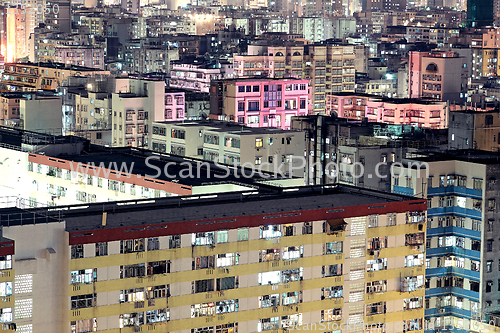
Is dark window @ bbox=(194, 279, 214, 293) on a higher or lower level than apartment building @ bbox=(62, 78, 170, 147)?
lower

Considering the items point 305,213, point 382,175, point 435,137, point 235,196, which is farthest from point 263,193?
point 435,137

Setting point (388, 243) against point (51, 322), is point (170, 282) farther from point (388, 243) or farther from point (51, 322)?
point (388, 243)

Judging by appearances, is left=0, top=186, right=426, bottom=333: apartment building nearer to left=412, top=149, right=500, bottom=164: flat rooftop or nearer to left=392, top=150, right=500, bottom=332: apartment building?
left=392, top=150, right=500, bottom=332: apartment building

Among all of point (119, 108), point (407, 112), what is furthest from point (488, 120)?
point (119, 108)

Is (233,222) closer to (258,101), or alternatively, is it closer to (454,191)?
(454,191)

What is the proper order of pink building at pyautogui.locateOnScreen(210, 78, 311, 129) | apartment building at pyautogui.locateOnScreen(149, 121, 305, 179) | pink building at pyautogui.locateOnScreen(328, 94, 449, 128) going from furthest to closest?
1. pink building at pyautogui.locateOnScreen(328, 94, 449, 128)
2. pink building at pyautogui.locateOnScreen(210, 78, 311, 129)
3. apartment building at pyautogui.locateOnScreen(149, 121, 305, 179)

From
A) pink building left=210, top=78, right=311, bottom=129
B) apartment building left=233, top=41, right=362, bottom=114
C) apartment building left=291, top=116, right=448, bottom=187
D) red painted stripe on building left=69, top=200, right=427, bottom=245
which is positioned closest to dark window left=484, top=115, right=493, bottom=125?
apartment building left=291, top=116, right=448, bottom=187
